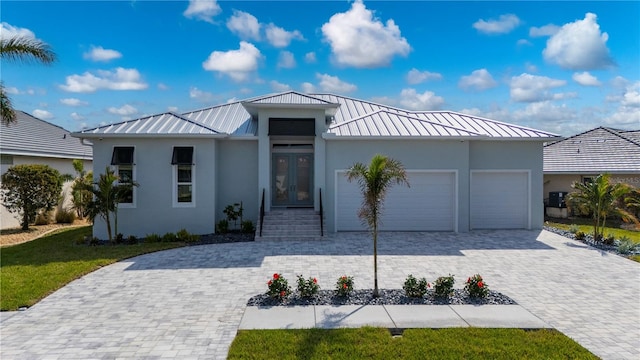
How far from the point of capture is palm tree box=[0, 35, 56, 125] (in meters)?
12.2

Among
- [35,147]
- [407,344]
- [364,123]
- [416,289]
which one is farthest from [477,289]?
[35,147]

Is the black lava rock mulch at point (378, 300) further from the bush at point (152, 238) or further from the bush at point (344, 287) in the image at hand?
the bush at point (152, 238)

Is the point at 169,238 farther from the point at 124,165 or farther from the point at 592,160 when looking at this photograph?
the point at 592,160

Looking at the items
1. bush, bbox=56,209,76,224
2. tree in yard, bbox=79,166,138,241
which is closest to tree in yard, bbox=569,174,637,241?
tree in yard, bbox=79,166,138,241

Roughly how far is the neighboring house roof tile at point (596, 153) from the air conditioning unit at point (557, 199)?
4.41 ft

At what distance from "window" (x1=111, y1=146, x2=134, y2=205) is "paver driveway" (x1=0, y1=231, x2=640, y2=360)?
380cm

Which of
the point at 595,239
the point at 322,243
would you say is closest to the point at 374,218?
the point at 322,243

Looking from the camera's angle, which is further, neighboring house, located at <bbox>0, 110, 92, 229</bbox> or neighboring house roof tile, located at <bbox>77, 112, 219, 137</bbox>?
neighboring house, located at <bbox>0, 110, 92, 229</bbox>

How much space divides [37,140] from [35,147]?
1427mm

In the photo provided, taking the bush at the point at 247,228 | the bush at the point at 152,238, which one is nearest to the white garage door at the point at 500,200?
the bush at the point at 247,228

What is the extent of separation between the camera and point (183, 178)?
48.7 ft

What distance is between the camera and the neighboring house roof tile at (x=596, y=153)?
20578 mm

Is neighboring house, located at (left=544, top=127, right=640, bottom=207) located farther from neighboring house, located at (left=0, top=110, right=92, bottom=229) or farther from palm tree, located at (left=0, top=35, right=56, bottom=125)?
neighboring house, located at (left=0, top=110, right=92, bottom=229)

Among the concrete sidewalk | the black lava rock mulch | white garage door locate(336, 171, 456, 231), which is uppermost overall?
white garage door locate(336, 171, 456, 231)
